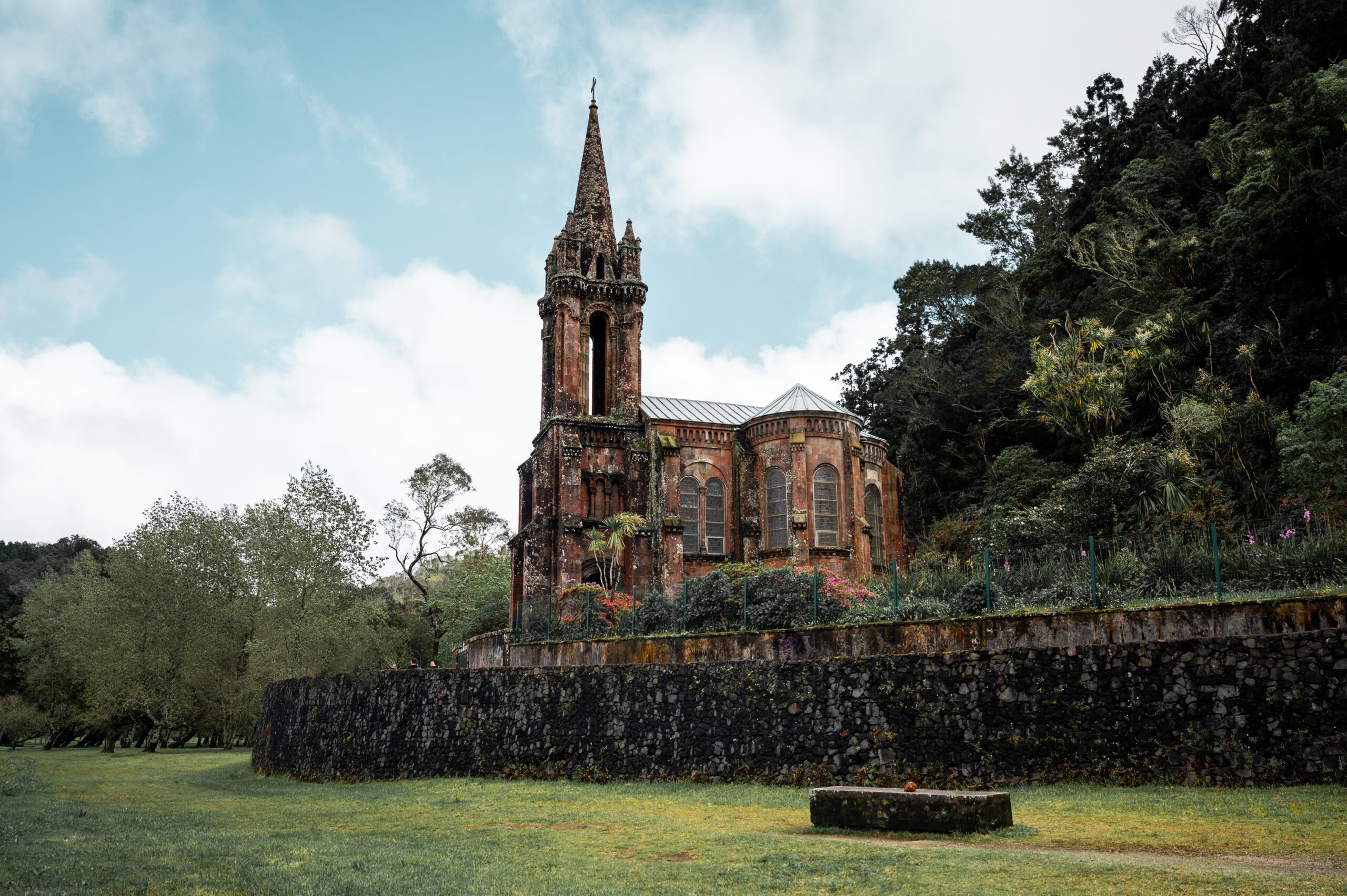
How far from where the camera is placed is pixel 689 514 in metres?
39.2

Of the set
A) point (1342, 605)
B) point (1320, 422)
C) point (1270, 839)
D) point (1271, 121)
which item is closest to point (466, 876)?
point (1270, 839)

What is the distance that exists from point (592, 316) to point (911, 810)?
3623 cm

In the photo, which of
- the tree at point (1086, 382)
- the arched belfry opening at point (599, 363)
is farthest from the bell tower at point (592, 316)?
the tree at point (1086, 382)

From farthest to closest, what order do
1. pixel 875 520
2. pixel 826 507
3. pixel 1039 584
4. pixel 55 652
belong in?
1. pixel 55 652
2. pixel 875 520
3. pixel 826 507
4. pixel 1039 584

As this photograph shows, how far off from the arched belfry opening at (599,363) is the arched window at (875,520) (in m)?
12.3

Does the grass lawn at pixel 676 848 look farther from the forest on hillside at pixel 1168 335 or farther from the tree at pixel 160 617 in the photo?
the tree at pixel 160 617

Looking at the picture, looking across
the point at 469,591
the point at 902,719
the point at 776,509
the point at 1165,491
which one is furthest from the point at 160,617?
the point at 1165,491

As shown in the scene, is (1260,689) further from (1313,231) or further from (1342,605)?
(1313,231)

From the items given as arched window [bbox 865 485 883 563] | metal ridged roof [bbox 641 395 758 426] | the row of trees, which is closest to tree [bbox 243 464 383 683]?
the row of trees

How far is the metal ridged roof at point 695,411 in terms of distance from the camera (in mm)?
40938

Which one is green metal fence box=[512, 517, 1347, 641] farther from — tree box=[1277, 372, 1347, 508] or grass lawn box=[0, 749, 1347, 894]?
grass lawn box=[0, 749, 1347, 894]

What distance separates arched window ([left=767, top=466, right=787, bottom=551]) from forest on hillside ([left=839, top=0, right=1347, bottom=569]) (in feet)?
19.6

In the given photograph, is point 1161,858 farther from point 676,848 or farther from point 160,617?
point 160,617

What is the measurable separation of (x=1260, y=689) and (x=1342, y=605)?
1621 millimetres
